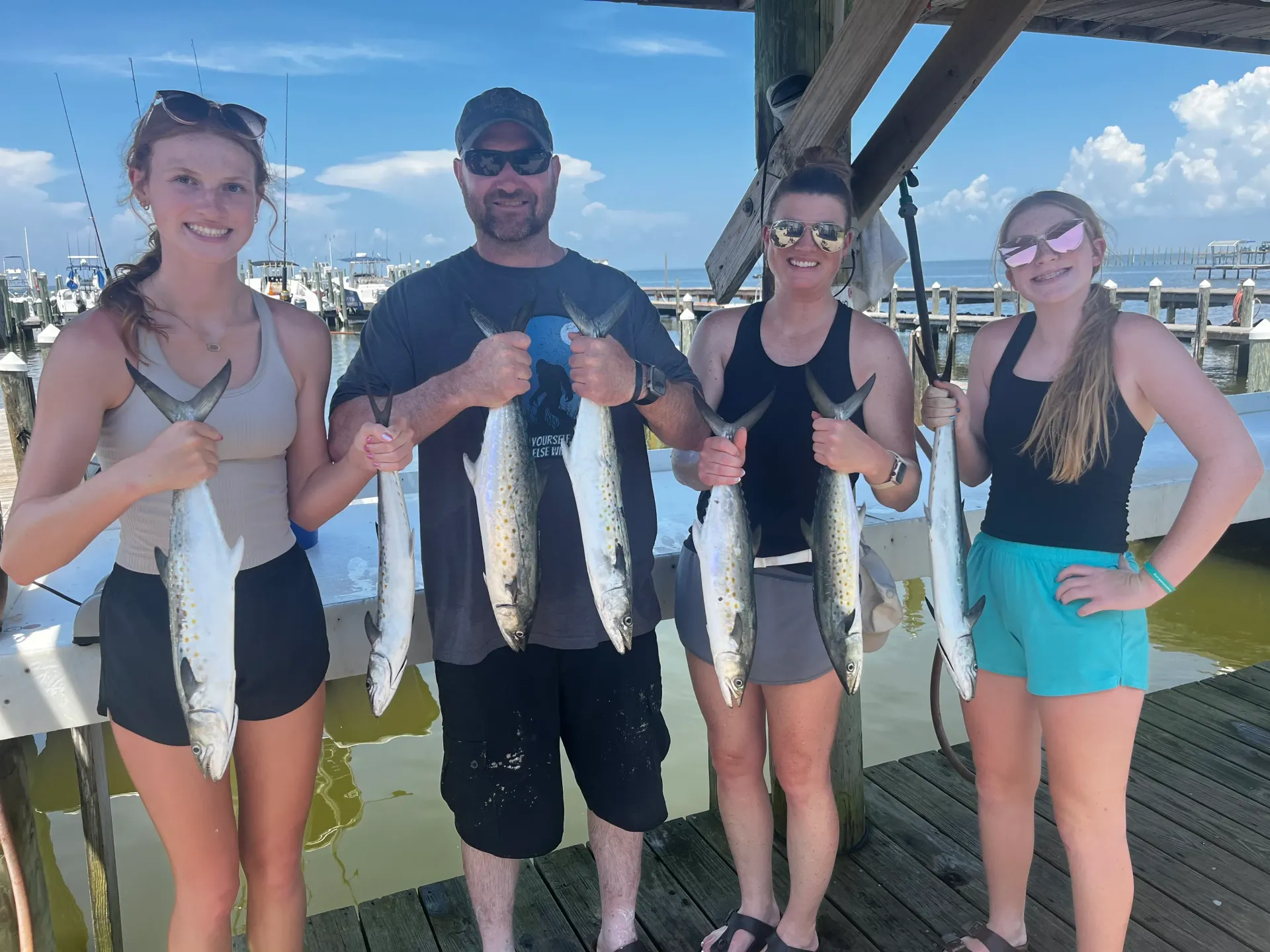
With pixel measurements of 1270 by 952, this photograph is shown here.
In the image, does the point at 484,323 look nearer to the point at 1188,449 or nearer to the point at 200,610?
the point at 200,610

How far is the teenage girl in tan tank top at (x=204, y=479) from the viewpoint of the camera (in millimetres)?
1631

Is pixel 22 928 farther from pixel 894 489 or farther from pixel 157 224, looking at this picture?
pixel 894 489

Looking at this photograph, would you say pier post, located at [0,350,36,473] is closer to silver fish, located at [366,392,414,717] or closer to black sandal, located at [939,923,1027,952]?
silver fish, located at [366,392,414,717]

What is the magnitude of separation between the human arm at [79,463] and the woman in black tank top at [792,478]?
3.77 ft

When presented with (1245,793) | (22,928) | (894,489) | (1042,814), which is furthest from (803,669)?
(1245,793)

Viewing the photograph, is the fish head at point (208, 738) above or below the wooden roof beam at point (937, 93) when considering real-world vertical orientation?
below

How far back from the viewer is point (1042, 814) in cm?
338

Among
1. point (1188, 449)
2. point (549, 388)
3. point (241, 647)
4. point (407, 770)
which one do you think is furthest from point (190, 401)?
point (407, 770)

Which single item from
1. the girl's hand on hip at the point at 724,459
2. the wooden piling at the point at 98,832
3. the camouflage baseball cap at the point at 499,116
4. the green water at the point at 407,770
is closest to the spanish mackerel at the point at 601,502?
the girl's hand on hip at the point at 724,459

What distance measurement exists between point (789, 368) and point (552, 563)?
0.82m

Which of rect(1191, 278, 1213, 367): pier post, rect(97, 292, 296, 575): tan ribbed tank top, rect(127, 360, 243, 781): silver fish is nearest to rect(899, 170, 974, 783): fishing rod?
rect(97, 292, 296, 575): tan ribbed tank top

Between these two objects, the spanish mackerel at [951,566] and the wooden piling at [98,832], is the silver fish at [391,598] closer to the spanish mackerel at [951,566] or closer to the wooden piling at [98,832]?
the spanish mackerel at [951,566]

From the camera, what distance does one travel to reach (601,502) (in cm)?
194

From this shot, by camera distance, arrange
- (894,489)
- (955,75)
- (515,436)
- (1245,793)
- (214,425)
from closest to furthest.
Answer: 1. (214,425)
2. (515,436)
3. (894,489)
4. (955,75)
5. (1245,793)
